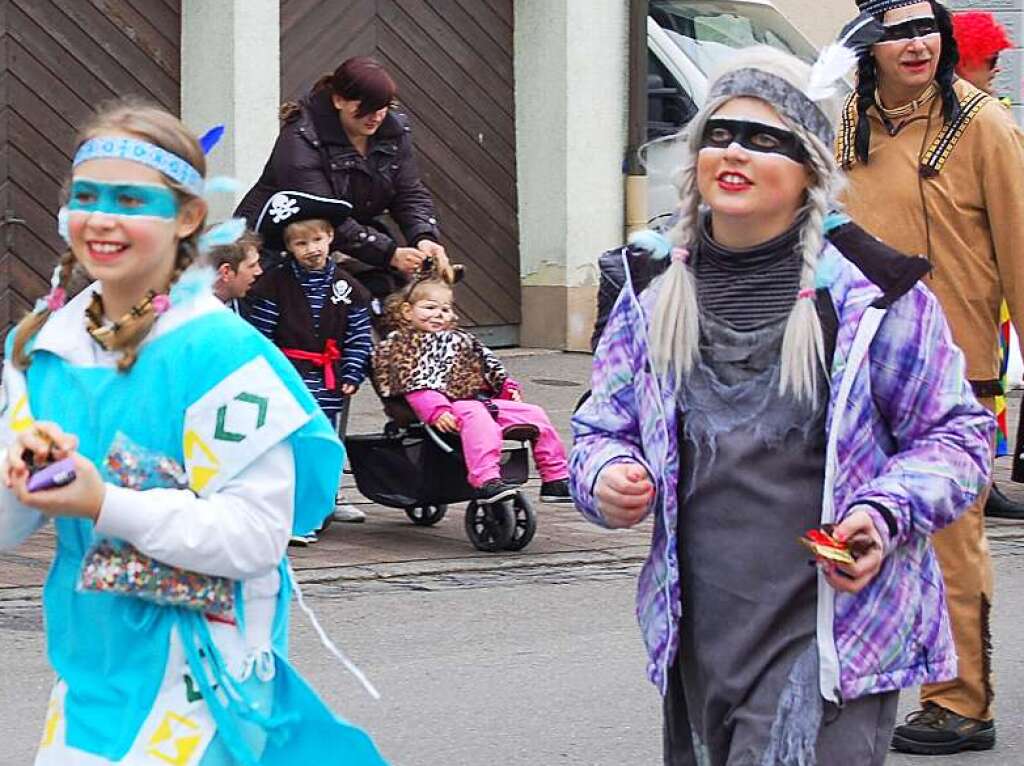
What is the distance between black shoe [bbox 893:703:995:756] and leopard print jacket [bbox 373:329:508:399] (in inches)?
123

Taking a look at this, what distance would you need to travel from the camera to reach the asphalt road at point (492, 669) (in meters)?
6.09

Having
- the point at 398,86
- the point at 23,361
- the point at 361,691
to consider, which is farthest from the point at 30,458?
the point at 398,86

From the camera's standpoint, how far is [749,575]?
12.2 feet

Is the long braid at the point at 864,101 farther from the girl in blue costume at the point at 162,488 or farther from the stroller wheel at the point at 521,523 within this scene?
the stroller wheel at the point at 521,523

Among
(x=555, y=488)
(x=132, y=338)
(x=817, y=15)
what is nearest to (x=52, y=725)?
(x=132, y=338)

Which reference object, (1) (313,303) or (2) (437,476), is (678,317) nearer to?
(2) (437,476)

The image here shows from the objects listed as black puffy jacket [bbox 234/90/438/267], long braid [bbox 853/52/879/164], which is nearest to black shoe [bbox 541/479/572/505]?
black puffy jacket [bbox 234/90/438/267]

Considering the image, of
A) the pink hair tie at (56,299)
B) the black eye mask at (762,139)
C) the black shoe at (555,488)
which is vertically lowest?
the black shoe at (555,488)

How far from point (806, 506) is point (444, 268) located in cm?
538

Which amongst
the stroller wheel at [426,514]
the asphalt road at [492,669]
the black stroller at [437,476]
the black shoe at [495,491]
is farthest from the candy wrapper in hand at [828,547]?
the stroller wheel at [426,514]

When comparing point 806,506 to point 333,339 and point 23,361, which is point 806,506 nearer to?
point 23,361

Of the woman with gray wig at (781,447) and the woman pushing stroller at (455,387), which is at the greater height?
the woman with gray wig at (781,447)

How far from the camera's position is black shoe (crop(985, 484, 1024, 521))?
1018 cm

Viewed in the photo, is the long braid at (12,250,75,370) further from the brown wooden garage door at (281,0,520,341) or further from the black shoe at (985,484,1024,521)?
the brown wooden garage door at (281,0,520,341)
